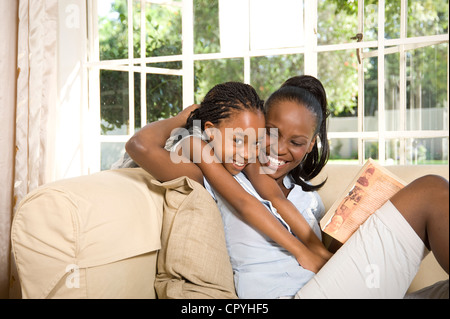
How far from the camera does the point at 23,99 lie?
7.38 ft

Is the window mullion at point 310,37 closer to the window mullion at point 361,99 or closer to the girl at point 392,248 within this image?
the window mullion at point 361,99

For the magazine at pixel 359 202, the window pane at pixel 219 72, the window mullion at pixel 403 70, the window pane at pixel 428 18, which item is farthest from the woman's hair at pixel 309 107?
the window pane at pixel 219 72

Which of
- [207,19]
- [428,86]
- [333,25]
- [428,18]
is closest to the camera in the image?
[207,19]

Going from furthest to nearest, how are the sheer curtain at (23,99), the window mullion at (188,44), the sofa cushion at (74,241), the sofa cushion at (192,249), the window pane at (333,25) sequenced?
1. the window pane at (333,25)
2. the window mullion at (188,44)
3. the sheer curtain at (23,99)
4. the sofa cushion at (192,249)
5. the sofa cushion at (74,241)

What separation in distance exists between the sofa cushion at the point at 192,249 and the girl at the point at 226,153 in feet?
0.20

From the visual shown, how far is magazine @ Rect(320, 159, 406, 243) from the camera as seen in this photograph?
4.24ft

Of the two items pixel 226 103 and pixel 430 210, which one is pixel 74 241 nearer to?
pixel 226 103

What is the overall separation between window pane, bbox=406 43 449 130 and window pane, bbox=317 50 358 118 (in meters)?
4.82

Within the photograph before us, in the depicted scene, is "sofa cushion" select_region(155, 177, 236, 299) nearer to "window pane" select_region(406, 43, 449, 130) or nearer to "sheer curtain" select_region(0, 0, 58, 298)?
"sheer curtain" select_region(0, 0, 58, 298)

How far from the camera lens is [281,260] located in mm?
1277

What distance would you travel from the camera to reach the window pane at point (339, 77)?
8.37 metres

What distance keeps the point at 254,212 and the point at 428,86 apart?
260cm

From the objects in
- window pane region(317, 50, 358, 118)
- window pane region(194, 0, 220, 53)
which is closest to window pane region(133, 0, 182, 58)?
window pane region(194, 0, 220, 53)

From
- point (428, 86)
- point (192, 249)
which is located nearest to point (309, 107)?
point (192, 249)
